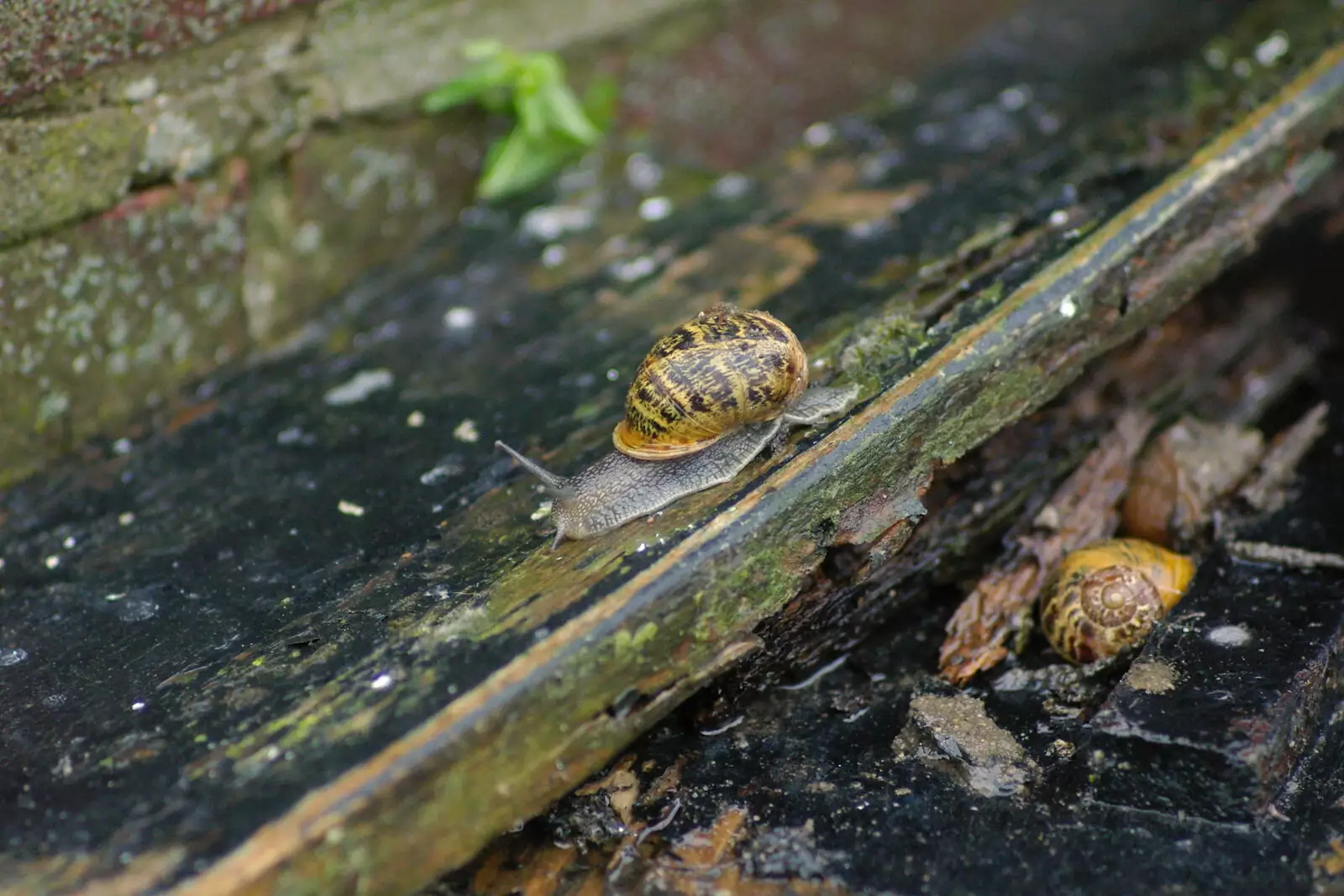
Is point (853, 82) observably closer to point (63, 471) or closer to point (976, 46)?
point (976, 46)

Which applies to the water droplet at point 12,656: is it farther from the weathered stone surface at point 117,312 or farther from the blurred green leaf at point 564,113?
the blurred green leaf at point 564,113

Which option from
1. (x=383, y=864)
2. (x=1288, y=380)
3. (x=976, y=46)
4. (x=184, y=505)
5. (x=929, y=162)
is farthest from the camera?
(x=976, y=46)

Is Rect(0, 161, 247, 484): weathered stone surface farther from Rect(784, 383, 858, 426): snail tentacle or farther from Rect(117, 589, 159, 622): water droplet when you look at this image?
Rect(784, 383, 858, 426): snail tentacle

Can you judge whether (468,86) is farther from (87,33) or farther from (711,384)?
(711,384)

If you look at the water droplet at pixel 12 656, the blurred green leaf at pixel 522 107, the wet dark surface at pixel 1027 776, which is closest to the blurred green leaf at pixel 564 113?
the blurred green leaf at pixel 522 107

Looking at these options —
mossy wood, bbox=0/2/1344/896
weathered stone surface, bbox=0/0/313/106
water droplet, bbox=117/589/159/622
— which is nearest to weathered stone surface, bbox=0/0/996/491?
Answer: weathered stone surface, bbox=0/0/313/106

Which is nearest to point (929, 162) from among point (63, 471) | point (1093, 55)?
point (1093, 55)
